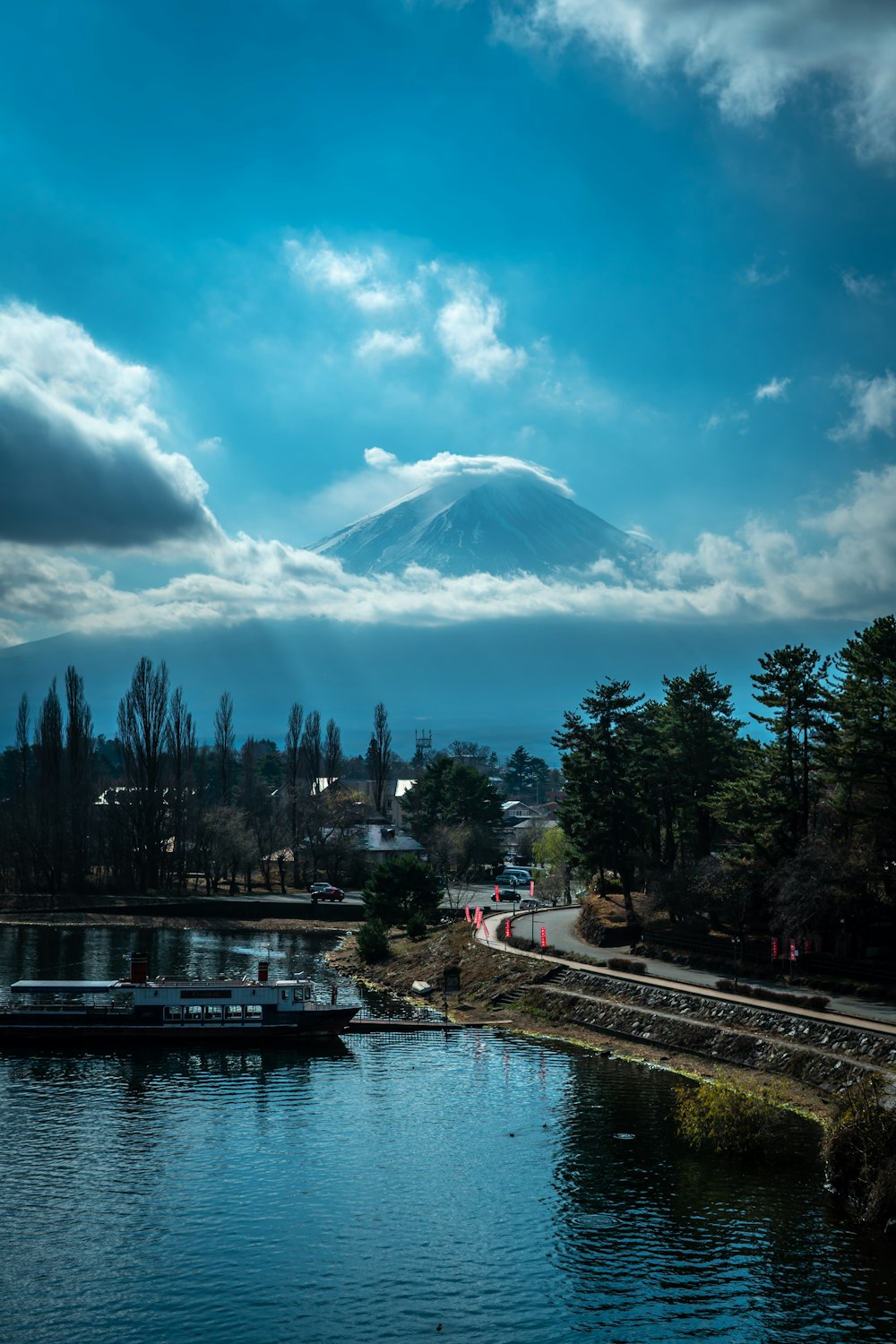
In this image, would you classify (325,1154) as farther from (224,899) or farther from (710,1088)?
(224,899)

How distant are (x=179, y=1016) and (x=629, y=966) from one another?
83.2 feet

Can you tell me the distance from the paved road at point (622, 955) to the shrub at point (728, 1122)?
1052 cm

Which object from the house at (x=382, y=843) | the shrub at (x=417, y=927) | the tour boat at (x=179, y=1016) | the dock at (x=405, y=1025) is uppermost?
the house at (x=382, y=843)

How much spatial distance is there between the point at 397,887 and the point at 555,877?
67.0 feet

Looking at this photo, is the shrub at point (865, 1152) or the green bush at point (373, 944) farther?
the green bush at point (373, 944)

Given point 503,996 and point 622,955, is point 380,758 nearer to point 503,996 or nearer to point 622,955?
point 622,955

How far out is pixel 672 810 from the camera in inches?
3285

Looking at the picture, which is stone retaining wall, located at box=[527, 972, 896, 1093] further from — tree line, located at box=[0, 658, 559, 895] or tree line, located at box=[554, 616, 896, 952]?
tree line, located at box=[0, 658, 559, 895]

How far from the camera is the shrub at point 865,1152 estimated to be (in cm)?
3334

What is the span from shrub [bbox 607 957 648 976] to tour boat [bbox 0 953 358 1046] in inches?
621

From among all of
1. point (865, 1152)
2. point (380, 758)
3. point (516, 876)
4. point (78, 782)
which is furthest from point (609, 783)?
point (380, 758)

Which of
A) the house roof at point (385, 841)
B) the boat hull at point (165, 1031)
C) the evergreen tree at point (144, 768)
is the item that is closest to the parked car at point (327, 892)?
the house roof at point (385, 841)

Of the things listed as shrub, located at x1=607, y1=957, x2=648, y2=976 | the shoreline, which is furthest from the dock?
shrub, located at x1=607, y1=957, x2=648, y2=976

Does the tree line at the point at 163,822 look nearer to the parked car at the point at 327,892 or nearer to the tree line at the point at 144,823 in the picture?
the tree line at the point at 144,823
